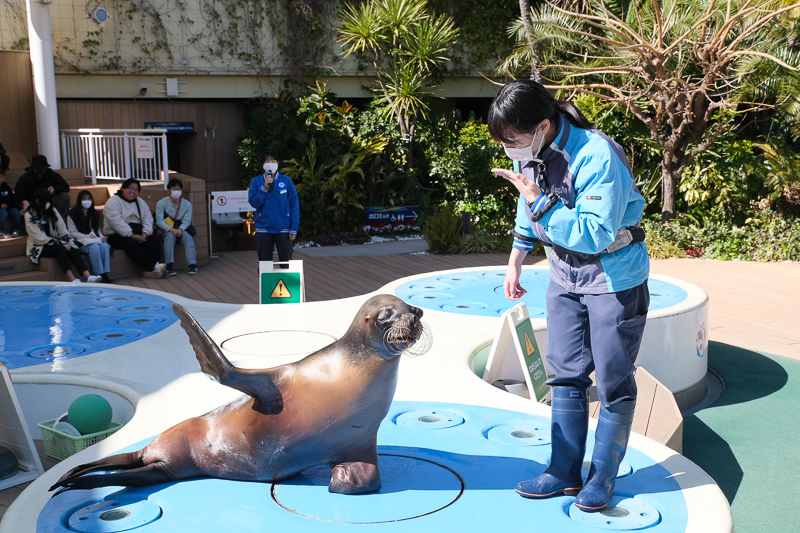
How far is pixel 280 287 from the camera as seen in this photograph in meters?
6.44

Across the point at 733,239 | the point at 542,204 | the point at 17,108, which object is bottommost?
the point at 733,239

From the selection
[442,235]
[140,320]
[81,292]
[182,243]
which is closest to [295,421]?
[140,320]

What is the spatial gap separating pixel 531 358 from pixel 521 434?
1.21m

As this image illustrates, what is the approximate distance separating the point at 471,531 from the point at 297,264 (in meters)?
4.28

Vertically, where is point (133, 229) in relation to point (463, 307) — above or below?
above

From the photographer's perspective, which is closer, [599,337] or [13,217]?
[599,337]

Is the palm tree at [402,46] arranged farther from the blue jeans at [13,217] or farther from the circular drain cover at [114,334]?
the circular drain cover at [114,334]

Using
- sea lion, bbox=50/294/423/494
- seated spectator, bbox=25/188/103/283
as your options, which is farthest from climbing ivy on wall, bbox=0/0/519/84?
sea lion, bbox=50/294/423/494

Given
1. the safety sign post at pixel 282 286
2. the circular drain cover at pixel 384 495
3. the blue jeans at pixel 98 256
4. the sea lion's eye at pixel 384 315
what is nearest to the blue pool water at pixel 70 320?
the safety sign post at pixel 282 286

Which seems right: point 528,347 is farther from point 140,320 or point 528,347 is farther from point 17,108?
point 17,108

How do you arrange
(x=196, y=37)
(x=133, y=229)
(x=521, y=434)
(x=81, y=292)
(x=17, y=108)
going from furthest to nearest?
(x=196, y=37) < (x=17, y=108) < (x=133, y=229) < (x=81, y=292) < (x=521, y=434)

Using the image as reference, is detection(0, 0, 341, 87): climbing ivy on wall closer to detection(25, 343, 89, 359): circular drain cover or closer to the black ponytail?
detection(25, 343, 89, 359): circular drain cover

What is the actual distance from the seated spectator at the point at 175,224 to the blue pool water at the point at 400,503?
663 centimetres

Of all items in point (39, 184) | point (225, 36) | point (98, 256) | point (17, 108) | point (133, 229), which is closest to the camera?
point (98, 256)
